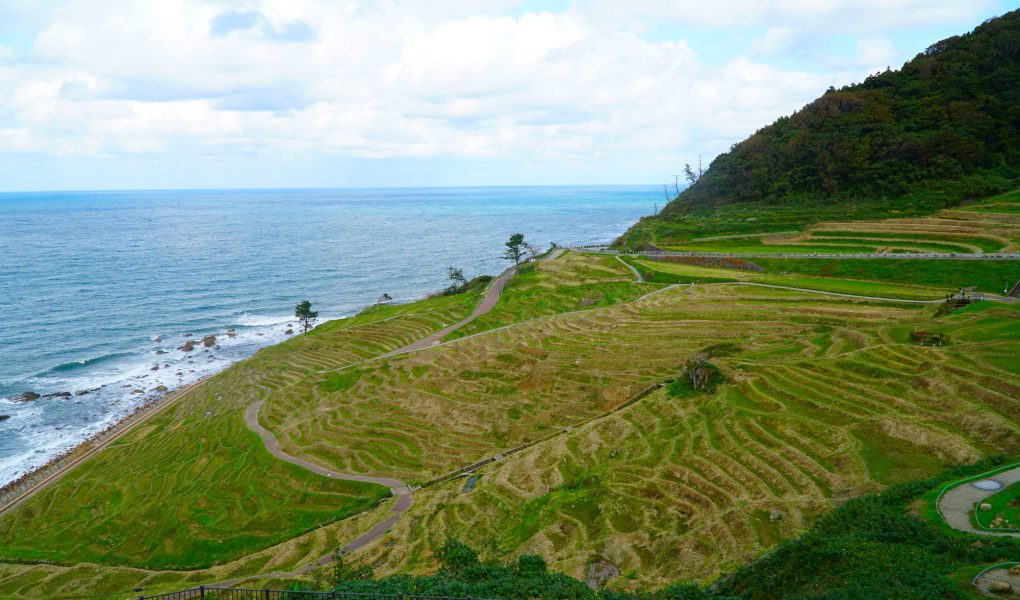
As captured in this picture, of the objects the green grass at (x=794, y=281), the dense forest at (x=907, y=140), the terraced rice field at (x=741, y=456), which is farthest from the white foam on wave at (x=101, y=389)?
the dense forest at (x=907, y=140)

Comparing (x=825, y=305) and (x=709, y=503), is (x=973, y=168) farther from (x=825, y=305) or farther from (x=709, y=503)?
(x=709, y=503)

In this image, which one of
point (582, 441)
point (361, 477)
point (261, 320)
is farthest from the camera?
point (261, 320)

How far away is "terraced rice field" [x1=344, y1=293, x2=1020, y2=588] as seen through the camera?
2634 cm

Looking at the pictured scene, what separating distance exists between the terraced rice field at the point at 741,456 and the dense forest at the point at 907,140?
221ft

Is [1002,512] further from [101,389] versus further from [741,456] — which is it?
[101,389]

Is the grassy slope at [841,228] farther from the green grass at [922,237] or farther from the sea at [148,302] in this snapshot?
the sea at [148,302]

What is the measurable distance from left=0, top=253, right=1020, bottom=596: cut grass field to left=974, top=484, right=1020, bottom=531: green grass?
463cm

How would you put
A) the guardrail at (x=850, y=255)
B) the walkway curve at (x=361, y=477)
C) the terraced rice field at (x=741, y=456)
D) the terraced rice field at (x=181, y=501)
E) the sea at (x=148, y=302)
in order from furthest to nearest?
the sea at (x=148, y=302) < the guardrail at (x=850, y=255) < the terraced rice field at (x=181, y=501) < the walkway curve at (x=361, y=477) < the terraced rice field at (x=741, y=456)

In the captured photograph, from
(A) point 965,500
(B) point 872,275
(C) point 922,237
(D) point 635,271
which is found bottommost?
(A) point 965,500

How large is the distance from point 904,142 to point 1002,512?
105448mm

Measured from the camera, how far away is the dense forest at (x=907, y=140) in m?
97.9

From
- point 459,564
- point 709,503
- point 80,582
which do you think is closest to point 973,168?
point 709,503

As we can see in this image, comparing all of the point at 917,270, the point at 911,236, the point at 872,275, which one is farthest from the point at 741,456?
the point at 911,236

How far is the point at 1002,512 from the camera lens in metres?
20.4
